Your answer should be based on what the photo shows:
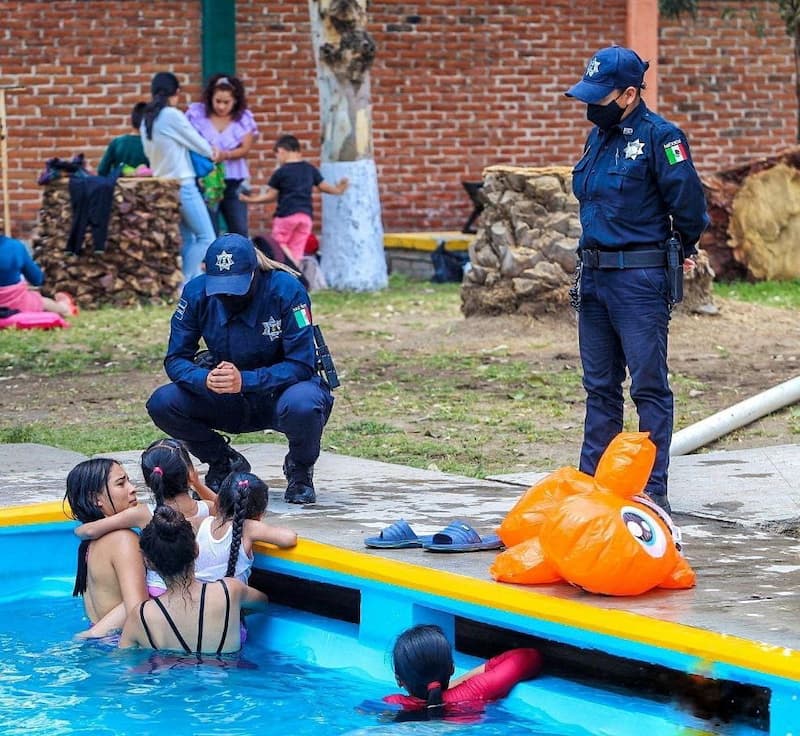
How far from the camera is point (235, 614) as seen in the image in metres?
5.55

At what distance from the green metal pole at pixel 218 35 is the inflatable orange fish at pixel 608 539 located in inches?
474

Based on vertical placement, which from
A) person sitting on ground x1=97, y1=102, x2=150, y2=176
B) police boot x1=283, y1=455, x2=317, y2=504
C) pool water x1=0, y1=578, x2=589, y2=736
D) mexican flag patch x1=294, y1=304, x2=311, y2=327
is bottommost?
pool water x1=0, y1=578, x2=589, y2=736


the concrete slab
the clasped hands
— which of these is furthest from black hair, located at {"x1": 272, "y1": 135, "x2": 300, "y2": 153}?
the clasped hands

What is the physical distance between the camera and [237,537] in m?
5.62

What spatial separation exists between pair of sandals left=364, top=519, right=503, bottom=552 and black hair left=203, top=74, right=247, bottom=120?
911cm

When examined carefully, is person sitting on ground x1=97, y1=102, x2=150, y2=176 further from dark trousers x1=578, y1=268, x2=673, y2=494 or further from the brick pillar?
dark trousers x1=578, y1=268, x2=673, y2=494

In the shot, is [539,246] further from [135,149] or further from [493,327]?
[135,149]

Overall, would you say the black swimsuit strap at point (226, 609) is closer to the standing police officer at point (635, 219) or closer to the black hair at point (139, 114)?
the standing police officer at point (635, 219)

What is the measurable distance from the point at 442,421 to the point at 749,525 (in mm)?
3117

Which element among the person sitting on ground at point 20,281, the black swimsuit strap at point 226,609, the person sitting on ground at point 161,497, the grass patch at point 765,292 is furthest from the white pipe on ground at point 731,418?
the person sitting on ground at point 20,281

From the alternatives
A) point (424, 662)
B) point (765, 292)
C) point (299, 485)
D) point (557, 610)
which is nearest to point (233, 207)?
point (765, 292)

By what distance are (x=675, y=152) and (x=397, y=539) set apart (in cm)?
173

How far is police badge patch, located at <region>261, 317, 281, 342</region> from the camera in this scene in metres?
6.36

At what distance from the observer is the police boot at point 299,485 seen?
21.2 feet
